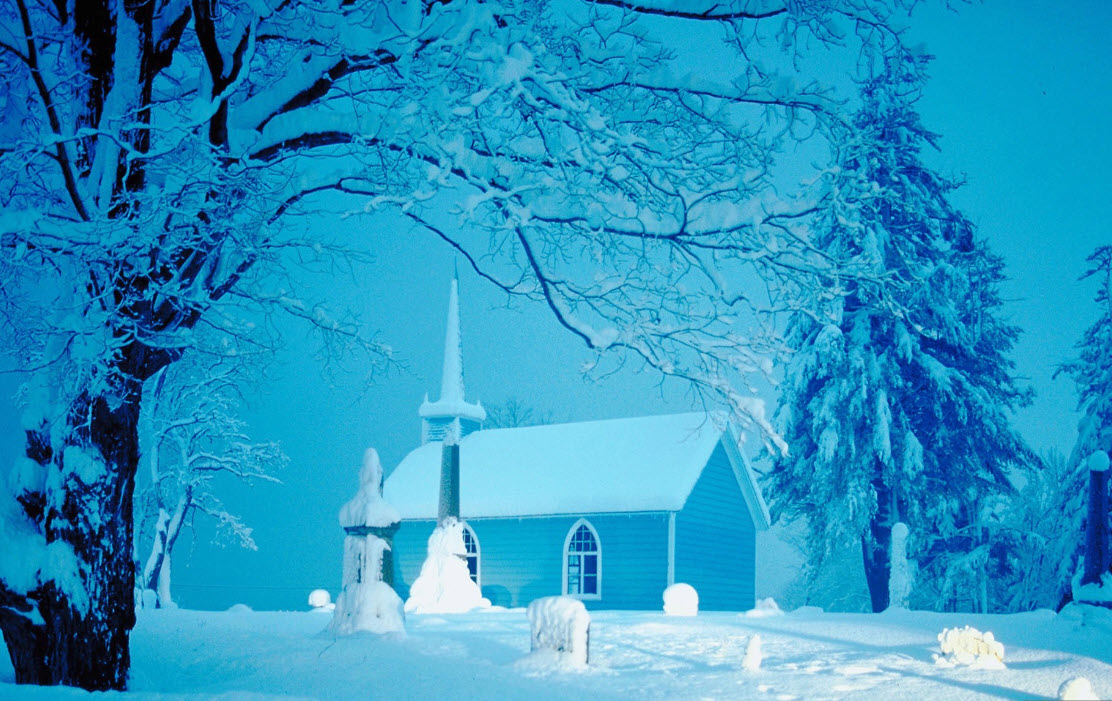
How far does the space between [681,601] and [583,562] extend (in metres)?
7.75

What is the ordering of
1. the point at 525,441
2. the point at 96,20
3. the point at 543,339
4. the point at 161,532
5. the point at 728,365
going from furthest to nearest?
the point at 543,339 → the point at 525,441 → the point at 161,532 → the point at 728,365 → the point at 96,20

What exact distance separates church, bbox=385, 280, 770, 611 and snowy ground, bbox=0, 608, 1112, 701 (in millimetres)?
11528

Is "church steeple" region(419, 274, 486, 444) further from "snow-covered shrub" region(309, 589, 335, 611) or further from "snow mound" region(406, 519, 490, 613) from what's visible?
"snow-covered shrub" region(309, 589, 335, 611)

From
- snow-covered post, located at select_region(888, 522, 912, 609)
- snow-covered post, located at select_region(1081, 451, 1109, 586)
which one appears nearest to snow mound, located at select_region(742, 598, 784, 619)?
snow-covered post, located at select_region(888, 522, 912, 609)

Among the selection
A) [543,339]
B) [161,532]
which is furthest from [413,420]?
[161,532]

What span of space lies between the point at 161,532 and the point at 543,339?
115 metres

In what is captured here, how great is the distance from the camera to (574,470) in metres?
28.2

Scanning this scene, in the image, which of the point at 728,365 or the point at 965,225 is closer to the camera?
the point at 728,365

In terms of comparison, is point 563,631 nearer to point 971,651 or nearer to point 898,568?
point 971,651

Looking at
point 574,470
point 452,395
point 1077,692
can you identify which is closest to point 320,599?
point 574,470

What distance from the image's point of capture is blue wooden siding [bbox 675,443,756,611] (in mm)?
25547

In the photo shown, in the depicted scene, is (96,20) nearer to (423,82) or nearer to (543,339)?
(423,82)

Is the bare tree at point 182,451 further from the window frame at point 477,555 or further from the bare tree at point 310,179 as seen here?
the bare tree at point 310,179

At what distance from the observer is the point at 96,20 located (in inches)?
295
